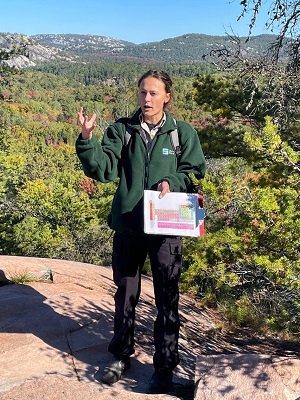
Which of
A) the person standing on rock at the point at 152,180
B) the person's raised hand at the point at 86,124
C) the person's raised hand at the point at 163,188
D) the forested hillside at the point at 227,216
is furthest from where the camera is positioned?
the forested hillside at the point at 227,216

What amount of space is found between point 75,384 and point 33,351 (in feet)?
1.85

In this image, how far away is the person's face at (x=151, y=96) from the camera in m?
2.05

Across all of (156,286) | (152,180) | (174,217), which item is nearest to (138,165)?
(152,180)

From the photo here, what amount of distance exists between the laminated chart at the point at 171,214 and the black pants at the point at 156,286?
0.57 ft

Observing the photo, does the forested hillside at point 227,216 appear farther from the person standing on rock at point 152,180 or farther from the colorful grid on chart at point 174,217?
the colorful grid on chart at point 174,217

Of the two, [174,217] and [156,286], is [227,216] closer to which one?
[156,286]

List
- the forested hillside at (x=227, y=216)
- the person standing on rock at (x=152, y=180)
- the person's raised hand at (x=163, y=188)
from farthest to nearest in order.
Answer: the forested hillside at (x=227, y=216), the person standing on rock at (x=152, y=180), the person's raised hand at (x=163, y=188)

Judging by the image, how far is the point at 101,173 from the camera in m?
1.99

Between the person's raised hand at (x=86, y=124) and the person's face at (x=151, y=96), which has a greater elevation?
the person's face at (x=151, y=96)

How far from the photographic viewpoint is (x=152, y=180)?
2.10 m

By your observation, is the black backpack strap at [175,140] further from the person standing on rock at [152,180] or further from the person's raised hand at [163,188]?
the person's raised hand at [163,188]

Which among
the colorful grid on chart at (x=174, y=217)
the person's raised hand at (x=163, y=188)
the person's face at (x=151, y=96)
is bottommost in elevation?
the colorful grid on chart at (x=174, y=217)

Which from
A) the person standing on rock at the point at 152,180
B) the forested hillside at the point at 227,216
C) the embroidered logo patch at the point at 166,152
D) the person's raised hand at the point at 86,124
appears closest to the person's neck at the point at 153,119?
the person standing on rock at the point at 152,180

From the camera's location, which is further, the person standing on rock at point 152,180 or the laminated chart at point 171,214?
the person standing on rock at point 152,180
